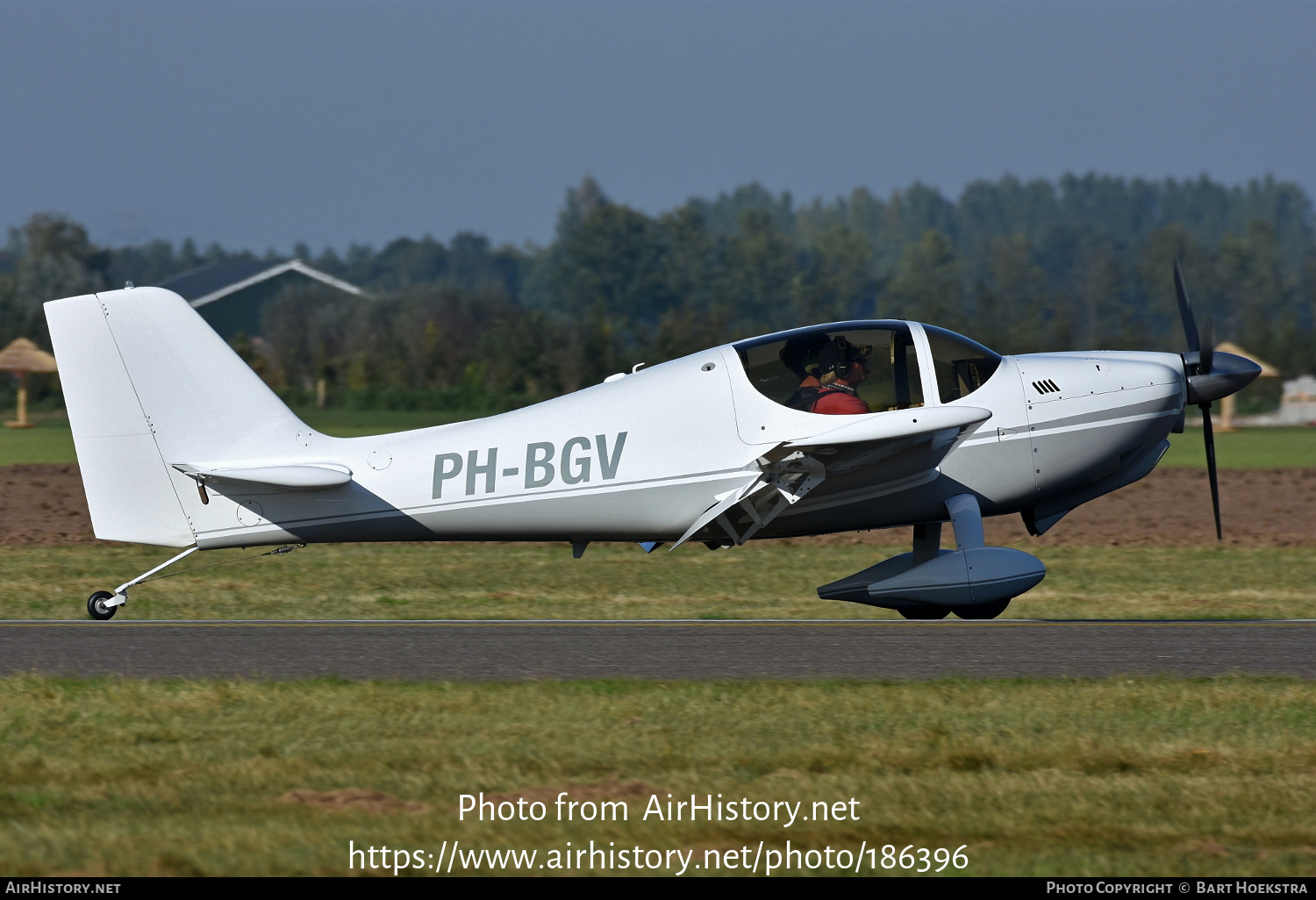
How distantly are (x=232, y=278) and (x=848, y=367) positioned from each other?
90124 mm

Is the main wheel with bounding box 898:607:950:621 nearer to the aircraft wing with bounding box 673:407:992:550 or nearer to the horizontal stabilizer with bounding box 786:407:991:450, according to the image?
the aircraft wing with bounding box 673:407:992:550

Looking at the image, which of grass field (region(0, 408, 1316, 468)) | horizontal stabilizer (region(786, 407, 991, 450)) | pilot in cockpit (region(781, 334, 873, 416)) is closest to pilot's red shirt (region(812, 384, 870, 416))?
pilot in cockpit (region(781, 334, 873, 416))

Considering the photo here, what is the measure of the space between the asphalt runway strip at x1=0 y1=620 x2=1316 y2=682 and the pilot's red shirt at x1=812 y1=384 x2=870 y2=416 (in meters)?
1.70

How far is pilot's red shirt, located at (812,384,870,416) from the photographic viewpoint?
37.9 ft

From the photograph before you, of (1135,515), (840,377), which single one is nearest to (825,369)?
(840,377)

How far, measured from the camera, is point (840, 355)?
11695 mm

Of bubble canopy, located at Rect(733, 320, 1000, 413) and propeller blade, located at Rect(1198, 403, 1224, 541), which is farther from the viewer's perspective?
propeller blade, located at Rect(1198, 403, 1224, 541)

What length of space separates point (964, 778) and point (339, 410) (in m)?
46.5

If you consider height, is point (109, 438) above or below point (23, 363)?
below

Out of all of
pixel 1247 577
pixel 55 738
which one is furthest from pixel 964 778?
pixel 1247 577

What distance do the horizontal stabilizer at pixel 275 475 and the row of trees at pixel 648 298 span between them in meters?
7.47

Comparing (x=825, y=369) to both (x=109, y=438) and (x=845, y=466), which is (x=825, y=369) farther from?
(x=109, y=438)

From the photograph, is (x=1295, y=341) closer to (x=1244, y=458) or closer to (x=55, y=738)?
(x=1244, y=458)
